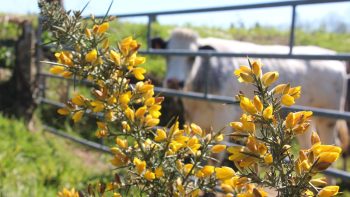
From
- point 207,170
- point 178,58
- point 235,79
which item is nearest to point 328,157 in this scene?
point 207,170

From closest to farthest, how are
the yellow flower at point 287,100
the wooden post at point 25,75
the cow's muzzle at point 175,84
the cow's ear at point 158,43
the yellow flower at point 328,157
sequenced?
the yellow flower at point 328,157
the yellow flower at point 287,100
the cow's muzzle at point 175,84
the cow's ear at point 158,43
the wooden post at point 25,75

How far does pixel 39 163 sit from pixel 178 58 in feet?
4.94

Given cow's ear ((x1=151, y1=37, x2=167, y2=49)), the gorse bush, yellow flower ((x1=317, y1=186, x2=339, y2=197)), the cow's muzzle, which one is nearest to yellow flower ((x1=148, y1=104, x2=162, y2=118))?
the gorse bush

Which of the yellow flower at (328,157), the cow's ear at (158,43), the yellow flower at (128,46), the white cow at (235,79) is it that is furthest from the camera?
the cow's ear at (158,43)

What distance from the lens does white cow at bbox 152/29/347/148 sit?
4.25 meters

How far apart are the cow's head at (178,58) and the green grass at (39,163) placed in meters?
0.97

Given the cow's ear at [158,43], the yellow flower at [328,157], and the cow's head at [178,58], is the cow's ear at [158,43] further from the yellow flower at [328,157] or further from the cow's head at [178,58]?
the yellow flower at [328,157]

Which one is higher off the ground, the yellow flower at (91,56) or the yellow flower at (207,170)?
the yellow flower at (91,56)

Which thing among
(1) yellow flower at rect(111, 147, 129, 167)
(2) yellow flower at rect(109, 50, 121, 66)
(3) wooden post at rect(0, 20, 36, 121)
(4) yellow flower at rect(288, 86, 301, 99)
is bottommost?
(3) wooden post at rect(0, 20, 36, 121)

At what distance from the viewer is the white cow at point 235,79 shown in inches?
167

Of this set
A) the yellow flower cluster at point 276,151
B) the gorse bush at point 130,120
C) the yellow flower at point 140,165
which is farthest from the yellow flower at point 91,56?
the yellow flower cluster at point 276,151

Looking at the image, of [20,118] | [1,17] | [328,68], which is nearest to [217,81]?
[328,68]

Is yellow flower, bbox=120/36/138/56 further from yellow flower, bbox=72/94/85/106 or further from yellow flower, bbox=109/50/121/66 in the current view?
yellow flower, bbox=72/94/85/106

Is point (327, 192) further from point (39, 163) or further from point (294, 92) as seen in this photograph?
point (39, 163)
